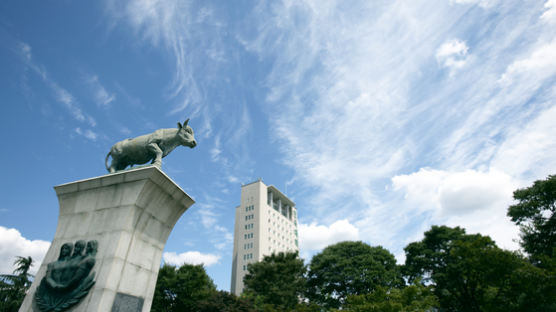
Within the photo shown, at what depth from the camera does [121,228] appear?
6.95 m

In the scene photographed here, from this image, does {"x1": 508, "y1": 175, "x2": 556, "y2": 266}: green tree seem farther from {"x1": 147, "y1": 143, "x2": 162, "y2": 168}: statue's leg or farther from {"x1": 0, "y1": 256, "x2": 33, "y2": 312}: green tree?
{"x1": 0, "y1": 256, "x2": 33, "y2": 312}: green tree

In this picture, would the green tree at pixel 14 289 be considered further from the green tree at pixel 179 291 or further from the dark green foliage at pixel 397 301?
the dark green foliage at pixel 397 301

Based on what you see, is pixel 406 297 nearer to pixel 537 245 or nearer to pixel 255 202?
pixel 537 245

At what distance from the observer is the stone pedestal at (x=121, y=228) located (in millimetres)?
6465

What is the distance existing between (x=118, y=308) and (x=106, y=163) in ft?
15.1

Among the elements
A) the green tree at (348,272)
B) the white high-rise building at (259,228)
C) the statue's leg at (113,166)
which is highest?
the white high-rise building at (259,228)

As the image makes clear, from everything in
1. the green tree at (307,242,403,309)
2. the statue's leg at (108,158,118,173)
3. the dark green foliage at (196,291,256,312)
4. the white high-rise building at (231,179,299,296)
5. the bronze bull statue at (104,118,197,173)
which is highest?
the white high-rise building at (231,179,299,296)

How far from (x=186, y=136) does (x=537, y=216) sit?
33.1 metres

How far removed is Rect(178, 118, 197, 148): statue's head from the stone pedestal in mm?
1528

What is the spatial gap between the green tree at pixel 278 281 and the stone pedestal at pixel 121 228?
91.8 ft

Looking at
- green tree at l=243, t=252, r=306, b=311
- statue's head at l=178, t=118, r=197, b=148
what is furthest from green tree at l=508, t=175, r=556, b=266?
statue's head at l=178, t=118, r=197, b=148

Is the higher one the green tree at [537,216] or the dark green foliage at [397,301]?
the green tree at [537,216]

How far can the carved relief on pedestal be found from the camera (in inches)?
246

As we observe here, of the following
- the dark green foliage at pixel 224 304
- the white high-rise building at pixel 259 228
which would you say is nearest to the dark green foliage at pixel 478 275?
the dark green foliage at pixel 224 304
